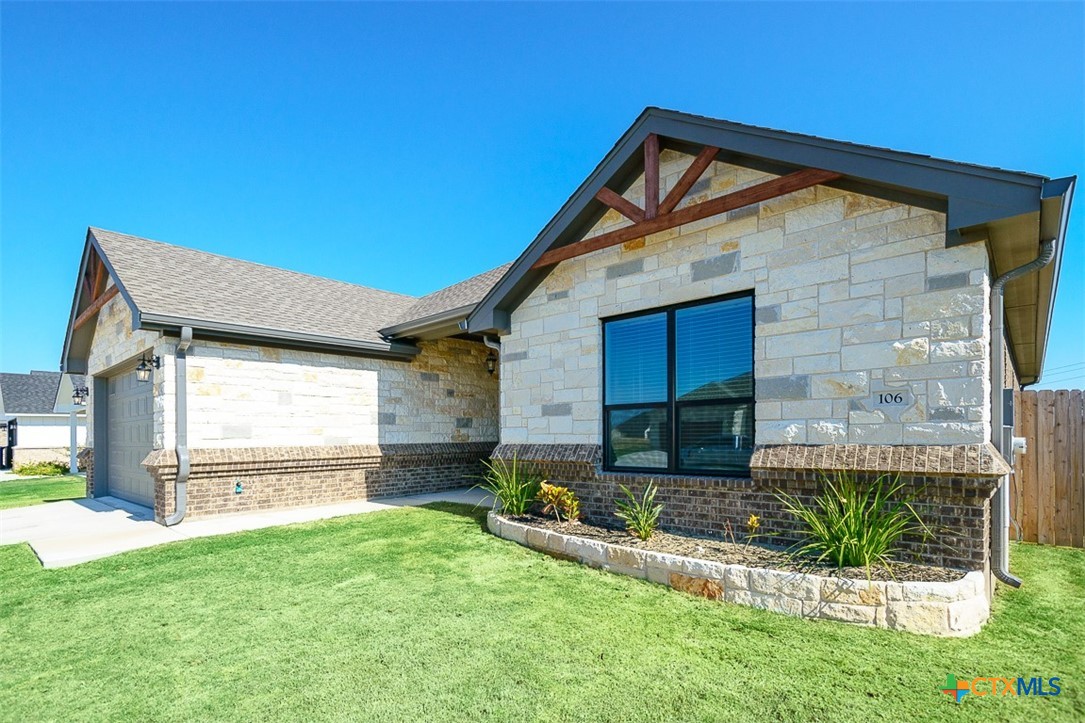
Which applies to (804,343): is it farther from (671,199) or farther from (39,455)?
(39,455)

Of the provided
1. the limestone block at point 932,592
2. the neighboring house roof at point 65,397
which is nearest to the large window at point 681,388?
the limestone block at point 932,592

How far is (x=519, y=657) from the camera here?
365 centimetres

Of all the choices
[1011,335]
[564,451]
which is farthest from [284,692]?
[1011,335]

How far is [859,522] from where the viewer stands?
14.6 feet

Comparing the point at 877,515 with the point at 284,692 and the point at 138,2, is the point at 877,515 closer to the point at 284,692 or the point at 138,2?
the point at 284,692

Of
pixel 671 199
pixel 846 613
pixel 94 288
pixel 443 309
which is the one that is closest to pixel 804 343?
pixel 671 199

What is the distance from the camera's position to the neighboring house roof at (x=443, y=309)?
398 inches

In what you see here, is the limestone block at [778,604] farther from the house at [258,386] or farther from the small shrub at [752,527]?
the house at [258,386]

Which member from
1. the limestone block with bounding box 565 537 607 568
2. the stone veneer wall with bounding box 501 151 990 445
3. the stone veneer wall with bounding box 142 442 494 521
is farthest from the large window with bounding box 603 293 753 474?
the stone veneer wall with bounding box 142 442 494 521

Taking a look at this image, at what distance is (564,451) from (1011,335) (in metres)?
7.88

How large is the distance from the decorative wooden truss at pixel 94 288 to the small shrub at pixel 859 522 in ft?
42.3

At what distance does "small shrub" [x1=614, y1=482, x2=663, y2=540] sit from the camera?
5758mm

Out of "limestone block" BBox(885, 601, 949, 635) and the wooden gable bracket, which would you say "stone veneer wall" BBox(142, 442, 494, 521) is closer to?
the wooden gable bracket

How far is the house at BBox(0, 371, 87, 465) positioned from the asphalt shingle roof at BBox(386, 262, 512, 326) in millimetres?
23034
